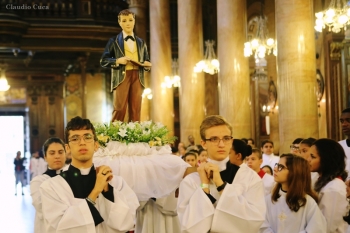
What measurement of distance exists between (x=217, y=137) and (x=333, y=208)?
1.52m

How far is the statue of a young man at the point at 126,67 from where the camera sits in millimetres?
7543

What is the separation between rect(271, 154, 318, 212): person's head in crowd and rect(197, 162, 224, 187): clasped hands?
891 mm

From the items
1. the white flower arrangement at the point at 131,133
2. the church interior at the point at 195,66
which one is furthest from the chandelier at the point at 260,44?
the white flower arrangement at the point at 131,133

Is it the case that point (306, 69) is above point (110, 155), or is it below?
above

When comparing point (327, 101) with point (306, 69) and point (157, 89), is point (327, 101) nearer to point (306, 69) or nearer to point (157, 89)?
point (157, 89)

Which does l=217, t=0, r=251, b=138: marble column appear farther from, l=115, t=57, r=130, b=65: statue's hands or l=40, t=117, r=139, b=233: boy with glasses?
l=40, t=117, r=139, b=233: boy with glasses

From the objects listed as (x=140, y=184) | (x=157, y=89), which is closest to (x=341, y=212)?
(x=140, y=184)

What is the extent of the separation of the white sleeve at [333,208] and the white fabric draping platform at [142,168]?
189 cm

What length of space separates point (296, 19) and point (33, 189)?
653cm

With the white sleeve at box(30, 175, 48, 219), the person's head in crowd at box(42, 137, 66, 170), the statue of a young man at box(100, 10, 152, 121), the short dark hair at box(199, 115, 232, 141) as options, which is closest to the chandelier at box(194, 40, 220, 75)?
the statue of a young man at box(100, 10, 152, 121)

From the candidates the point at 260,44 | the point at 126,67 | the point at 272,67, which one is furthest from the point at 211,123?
the point at 272,67

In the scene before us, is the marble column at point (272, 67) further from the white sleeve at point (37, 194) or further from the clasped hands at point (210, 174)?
the clasped hands at point (210, 174)

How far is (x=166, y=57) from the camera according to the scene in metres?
20.3

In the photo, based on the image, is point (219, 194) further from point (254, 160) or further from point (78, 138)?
point (254, 160)
